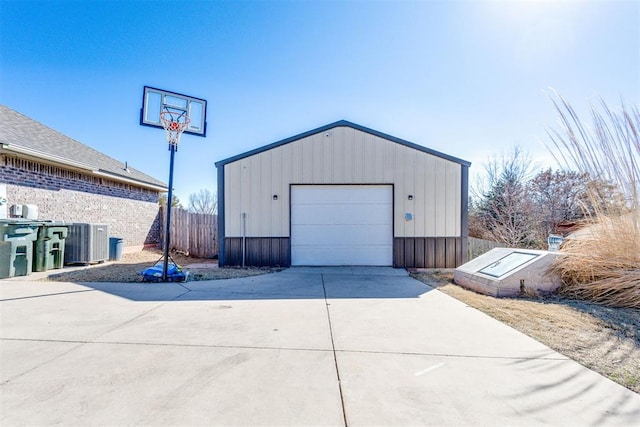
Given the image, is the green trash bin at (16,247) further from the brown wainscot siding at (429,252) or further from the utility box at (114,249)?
the brown wainscot siding at (429,252)

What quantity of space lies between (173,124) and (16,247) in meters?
4.16

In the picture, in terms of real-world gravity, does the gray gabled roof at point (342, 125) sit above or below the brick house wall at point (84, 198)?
above

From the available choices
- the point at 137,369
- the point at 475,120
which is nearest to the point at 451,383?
the point at 137,369

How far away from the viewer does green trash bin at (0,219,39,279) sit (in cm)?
588

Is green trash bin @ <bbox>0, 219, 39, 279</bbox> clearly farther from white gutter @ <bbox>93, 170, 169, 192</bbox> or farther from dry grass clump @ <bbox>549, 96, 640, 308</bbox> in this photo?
dry grass clump @ <bbox>549, 96, 640, 308</bbox>

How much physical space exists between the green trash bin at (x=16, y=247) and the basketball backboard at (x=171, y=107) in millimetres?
3338

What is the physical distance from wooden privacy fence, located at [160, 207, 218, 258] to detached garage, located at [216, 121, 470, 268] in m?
2.17

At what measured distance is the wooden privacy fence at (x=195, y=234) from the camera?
9844 mm

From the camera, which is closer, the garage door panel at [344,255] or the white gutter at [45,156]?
the white gutter at [45,156]

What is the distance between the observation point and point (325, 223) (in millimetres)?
8008

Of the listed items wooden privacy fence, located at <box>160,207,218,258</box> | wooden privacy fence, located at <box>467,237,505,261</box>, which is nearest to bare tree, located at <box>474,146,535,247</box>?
wooden privacy fence, located at <box>467,237,505,261</box>

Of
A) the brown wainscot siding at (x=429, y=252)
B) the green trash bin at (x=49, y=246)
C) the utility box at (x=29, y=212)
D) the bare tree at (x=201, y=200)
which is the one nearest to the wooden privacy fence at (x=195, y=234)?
the green trash bin at (x=49, y=246)

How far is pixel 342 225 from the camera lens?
7.99m

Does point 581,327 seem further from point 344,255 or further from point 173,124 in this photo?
point 173,124
